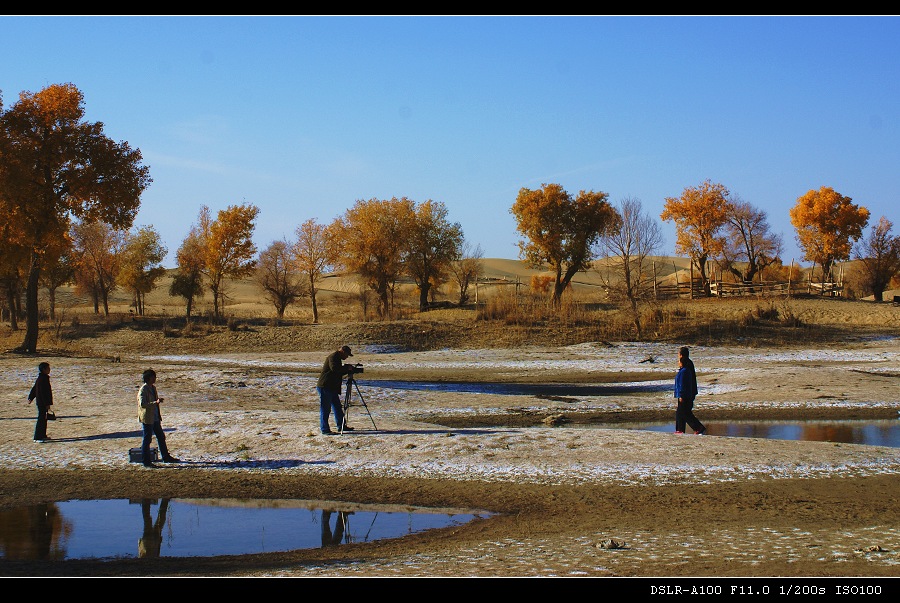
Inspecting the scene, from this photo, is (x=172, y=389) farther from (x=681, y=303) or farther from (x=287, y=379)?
(x=681, y=303)

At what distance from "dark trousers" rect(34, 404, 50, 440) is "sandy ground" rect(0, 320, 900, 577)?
35 cm

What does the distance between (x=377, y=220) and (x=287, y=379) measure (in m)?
38.1

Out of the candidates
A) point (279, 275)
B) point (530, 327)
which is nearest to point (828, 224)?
point (530, 327)

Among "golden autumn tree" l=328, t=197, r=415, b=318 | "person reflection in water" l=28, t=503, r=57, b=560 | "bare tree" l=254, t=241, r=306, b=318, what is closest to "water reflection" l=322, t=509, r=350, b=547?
"person reflection in water" l=28, t=503, r=57, b=560

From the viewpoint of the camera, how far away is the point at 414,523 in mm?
11008

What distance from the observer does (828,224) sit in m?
68.0

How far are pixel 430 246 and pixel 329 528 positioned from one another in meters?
55.4

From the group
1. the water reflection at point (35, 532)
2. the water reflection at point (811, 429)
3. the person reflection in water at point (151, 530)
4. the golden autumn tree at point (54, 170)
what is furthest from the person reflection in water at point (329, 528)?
the golden autumn tree at point (54, 170)

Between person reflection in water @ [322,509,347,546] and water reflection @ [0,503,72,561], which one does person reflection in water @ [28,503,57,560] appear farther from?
person reflection in water @ [322,509,347,546]

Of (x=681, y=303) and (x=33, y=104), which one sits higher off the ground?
(x=33, y=104)

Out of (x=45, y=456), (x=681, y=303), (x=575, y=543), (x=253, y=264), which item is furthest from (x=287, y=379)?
(x=253, y=264)

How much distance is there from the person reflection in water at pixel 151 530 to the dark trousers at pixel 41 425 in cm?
513

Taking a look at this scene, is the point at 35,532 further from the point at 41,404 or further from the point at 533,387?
the point at 533,387

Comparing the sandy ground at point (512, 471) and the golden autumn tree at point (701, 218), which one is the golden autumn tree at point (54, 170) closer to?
the sandy ground at point (512, 471)
